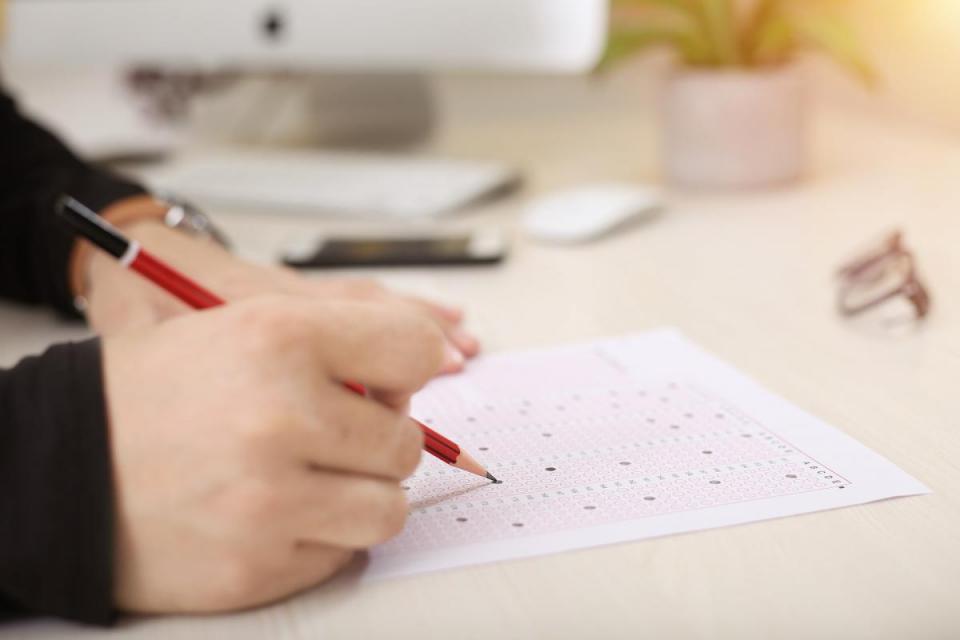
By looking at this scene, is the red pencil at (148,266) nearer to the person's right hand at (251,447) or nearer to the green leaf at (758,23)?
the person's right hand at (251,447)

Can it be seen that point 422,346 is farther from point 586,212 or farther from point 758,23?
point 758,23

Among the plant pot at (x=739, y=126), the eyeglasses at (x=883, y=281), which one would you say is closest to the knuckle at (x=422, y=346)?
the eyeglasses at (x=883, y=281)

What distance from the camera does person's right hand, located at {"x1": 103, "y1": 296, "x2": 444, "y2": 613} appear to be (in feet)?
1.27

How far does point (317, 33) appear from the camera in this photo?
3.77 ft

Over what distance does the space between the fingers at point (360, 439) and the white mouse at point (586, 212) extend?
0.53 m

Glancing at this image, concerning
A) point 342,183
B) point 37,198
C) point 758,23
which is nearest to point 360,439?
point 37,198

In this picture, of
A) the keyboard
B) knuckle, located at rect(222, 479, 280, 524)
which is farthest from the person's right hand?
the keyboard

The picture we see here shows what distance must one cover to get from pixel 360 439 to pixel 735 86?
0.78 metres

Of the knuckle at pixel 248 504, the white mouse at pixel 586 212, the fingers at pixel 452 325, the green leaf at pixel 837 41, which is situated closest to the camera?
the knuckle at pixel 248 504

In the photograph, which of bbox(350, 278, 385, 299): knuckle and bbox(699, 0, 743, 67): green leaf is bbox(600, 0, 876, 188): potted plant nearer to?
bbox(699, 0, 743, 67): green leaf

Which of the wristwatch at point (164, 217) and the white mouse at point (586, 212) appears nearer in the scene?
the wristwatch at point (164, 217)

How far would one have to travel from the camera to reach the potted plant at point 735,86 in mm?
1065

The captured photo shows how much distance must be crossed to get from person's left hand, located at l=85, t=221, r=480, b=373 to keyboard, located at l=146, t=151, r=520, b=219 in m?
0.31

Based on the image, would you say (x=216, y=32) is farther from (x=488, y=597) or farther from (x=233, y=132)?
(x=488, y=597)
